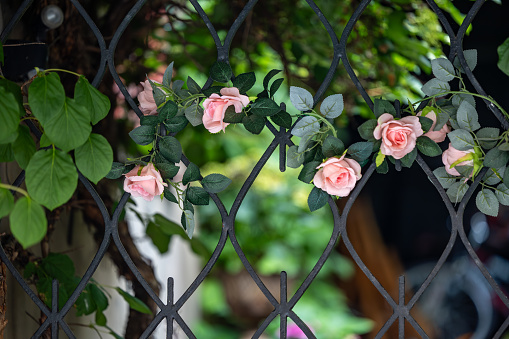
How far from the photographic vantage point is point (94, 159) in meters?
0.55

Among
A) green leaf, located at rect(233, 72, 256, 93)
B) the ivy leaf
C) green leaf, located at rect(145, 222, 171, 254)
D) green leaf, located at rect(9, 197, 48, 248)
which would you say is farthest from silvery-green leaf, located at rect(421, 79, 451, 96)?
green leaf, located at rect(145, 222, 171, 254)

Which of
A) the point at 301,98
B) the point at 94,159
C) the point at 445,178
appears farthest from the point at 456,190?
the point at 94,159

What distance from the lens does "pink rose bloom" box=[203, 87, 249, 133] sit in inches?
23.3

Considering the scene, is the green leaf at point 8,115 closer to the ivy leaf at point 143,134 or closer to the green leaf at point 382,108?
the ivy leaf at point 143,134

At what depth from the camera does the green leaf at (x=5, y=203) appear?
1.67ft

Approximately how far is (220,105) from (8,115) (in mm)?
225

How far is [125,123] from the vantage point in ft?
4.59

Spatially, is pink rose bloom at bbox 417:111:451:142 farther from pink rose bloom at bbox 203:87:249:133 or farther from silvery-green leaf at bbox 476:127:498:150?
pink rose bloom at bbox 203:87:249:133

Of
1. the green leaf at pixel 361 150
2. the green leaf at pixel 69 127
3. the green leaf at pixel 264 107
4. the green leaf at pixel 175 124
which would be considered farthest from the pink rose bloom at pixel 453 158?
the green leaf at pixel 69 127

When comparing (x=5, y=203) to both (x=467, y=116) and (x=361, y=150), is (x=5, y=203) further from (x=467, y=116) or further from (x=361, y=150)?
(x=467, y=116)

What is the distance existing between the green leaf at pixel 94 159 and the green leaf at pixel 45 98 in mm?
50

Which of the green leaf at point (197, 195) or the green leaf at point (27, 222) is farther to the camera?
the green leaf at point (197, 195)

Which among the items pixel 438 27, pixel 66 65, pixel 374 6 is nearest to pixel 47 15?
pixel 66 65

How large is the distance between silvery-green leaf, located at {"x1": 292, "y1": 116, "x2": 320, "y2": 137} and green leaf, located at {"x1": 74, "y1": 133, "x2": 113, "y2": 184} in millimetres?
216
